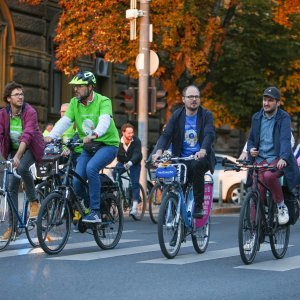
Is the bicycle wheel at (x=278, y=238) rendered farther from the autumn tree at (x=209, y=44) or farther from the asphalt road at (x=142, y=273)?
the autumn tree at (x=209, y=44)

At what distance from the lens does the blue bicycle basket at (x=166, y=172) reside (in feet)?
34.7

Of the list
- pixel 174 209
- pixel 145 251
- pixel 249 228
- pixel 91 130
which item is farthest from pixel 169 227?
pixel 91 130

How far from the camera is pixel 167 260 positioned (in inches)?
414

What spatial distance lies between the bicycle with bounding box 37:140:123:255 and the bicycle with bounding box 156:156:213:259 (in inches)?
38.1

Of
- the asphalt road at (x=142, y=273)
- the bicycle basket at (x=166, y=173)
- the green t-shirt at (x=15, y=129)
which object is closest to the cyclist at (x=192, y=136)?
the bicycle basket at (x=166, y=173)

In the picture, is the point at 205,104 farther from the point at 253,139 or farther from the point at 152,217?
the point at 253,139

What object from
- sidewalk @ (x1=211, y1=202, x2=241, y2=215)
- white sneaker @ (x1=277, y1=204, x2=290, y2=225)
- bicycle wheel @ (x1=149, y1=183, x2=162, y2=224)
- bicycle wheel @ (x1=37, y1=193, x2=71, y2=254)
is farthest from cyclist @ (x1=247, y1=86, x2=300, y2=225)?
sidewalk @ (x1=211, y1=202, x2=241, y2=215)

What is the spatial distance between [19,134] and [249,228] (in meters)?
2.84

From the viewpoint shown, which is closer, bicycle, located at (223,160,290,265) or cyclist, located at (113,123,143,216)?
bicycle, located at (223,160,290,265)

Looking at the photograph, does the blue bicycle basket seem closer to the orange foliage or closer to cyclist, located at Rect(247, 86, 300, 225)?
cyclist, located at Rect(247, 86, 300, 225)

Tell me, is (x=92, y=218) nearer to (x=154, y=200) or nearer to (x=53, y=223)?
(x=53, y=223)

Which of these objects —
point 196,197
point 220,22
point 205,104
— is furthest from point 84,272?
point 205,104

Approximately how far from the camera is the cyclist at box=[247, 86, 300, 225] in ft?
34.7

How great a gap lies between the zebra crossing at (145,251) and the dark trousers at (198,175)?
2.05 feet
